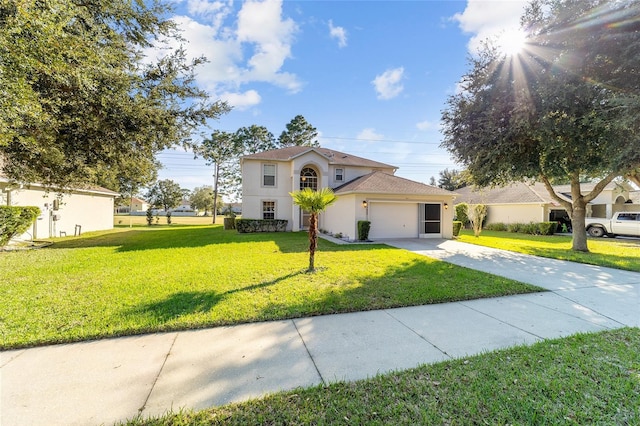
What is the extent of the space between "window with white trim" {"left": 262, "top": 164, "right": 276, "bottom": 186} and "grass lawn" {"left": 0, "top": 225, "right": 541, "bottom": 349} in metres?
10.4

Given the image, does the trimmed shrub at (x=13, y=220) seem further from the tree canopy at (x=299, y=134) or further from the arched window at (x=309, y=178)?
the tree canopy at (x=299, y=134)

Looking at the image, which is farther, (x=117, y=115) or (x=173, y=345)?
(x=117, y=115)

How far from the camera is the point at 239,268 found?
25.3 ft

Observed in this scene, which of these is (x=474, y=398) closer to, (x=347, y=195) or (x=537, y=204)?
(x=347, y=195)

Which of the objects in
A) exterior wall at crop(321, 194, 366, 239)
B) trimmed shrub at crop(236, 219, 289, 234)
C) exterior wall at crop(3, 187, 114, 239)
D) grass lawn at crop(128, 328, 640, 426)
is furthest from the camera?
trimmed shrub at crop(236, 219, 289, 234)

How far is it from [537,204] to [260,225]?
20.7m

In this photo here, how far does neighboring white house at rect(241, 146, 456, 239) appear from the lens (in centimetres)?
1505

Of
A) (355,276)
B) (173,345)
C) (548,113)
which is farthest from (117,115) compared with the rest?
(548,113)

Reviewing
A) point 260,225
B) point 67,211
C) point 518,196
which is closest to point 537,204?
point 518,196

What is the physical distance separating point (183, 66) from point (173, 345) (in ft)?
22.5

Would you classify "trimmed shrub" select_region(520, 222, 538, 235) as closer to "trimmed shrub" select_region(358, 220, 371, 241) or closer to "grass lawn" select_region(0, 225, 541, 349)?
"trimmed shrub" select_region(358, 220, 371, 241)

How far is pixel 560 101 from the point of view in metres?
9.25

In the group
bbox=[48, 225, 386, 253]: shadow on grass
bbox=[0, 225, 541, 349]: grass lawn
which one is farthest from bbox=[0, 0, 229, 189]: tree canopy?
bbox=[48, 225, 386, 253]: shadow on grass

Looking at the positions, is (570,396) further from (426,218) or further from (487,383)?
(426,218)
